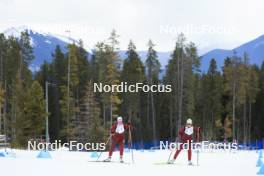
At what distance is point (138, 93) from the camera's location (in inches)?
2581

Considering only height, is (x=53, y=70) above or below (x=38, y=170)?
above

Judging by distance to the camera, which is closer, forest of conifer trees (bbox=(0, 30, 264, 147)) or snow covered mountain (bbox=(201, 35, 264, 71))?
forest of conifer trees (bbox=(0, 30, 264, 147))

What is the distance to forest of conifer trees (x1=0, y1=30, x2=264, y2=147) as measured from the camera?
187ft

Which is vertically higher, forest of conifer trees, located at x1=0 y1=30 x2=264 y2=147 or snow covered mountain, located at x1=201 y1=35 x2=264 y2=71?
snow covered mountain, located at x1=201 y1=35 x2=264 y2=71

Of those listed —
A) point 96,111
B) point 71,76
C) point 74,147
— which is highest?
point 71,76

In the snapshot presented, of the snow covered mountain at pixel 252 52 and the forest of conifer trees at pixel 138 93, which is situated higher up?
the snow covered mountain at pixel 252 52

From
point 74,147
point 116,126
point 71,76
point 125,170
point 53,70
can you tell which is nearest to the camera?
point 125,170

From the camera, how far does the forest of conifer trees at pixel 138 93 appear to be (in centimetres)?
5709

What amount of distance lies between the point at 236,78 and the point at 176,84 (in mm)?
6698

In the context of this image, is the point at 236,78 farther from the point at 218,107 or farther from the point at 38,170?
the point at 38,170

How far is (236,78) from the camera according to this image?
64.6 meters

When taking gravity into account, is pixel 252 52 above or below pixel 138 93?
above

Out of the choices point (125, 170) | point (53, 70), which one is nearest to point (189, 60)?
point (53, 70)

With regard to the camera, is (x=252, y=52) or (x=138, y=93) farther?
(x=252, y=52)
